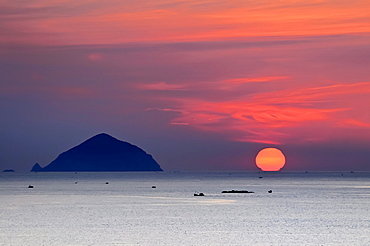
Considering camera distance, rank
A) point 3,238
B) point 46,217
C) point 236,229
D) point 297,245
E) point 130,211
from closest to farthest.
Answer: point 297,245 → point 3,238 → point 236,229 → point 46,217 → point 130,211

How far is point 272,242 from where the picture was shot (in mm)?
74688

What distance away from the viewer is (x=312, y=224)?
98.1 metres

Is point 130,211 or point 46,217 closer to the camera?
point 46,217

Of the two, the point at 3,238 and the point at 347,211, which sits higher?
the point at 347,211

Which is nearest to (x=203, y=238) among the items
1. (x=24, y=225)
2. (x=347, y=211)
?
(x=24, y=225)

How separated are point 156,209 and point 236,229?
3914cm

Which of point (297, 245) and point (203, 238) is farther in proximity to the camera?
point (203, 238)

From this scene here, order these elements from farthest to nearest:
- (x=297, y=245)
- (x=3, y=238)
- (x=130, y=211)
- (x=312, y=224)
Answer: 1. (x=130, y=211)
2. (x=312, y=224)
3. (x=3, y=238)
4. (x=297, y=245)

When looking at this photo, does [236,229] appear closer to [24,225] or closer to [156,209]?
[24,225]

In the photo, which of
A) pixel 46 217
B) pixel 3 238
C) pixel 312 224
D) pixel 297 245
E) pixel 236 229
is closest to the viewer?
pixel 297 245

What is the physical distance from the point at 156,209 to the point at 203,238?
49.1 m

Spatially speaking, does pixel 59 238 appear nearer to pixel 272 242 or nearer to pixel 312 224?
pixel 272 242

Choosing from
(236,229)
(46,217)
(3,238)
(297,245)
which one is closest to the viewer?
(297,245)

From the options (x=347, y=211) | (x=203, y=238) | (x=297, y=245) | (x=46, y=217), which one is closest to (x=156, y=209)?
(x=46, y=217)
